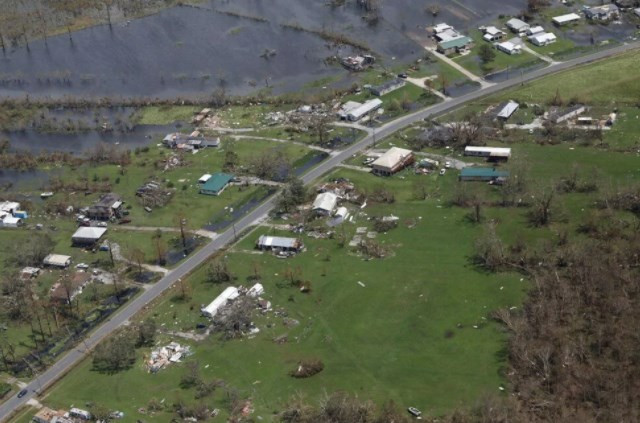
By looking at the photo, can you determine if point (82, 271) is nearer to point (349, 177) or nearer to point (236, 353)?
point (236, 353)

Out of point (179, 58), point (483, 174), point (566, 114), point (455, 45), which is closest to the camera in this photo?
point (483, 174)

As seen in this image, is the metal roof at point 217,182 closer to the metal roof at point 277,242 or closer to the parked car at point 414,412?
the metal roof at point 277,242

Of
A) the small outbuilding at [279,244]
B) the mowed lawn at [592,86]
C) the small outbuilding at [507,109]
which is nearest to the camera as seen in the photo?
the small outbuilding at [279,244]

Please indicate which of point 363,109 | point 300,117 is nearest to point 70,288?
point 300,117

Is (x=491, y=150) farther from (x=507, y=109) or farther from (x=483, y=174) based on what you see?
(x=507, y=109)

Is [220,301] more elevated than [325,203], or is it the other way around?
[325,203]

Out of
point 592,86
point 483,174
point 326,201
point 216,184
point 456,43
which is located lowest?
point 216,184

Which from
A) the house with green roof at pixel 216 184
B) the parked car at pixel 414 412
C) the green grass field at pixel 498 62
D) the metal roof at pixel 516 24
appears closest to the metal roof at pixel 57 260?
the house with green roof at pixel 216 184

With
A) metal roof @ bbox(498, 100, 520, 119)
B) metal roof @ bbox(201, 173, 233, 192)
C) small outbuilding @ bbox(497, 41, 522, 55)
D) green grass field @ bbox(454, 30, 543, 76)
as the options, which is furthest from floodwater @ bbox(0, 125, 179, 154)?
small outbuilding @ bbox(497, 41, 522, 55)
